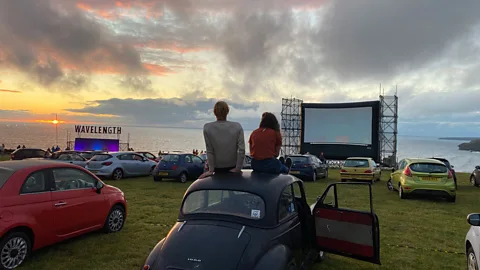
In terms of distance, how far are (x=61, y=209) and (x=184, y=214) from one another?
8.43ft

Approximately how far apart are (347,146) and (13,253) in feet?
99.4

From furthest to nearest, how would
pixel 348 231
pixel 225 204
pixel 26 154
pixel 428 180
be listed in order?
pixel 26 154
pixel 428 180
pixel 348 231
pixel 225 204

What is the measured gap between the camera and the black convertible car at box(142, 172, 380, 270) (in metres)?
3.19

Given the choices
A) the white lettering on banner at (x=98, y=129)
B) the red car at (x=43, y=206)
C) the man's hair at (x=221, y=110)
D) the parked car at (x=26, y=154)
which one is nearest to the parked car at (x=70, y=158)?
the parked car at (x=26, y=154)

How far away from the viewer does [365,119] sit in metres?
31.2

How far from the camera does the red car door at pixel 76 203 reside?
5363mm

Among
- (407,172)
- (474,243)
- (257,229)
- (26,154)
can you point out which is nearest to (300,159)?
(407,172)

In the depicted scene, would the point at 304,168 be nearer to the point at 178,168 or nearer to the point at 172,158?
the point at 178,168

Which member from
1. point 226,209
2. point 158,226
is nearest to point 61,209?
point 158,226

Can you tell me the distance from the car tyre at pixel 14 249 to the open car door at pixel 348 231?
3842mm

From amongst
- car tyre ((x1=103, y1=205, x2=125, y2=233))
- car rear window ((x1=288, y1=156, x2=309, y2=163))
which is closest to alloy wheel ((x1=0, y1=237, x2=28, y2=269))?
car tyre ((x1=103, y1=205, x2=125, y2=233))

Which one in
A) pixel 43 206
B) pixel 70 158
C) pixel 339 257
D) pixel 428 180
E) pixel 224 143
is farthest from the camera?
pixel 70 158

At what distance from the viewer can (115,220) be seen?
265 inches

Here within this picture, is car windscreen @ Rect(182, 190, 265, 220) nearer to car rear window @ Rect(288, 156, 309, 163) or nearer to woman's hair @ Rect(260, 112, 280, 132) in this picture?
woman's hair @ Rect(260, 112, 280, 132)
